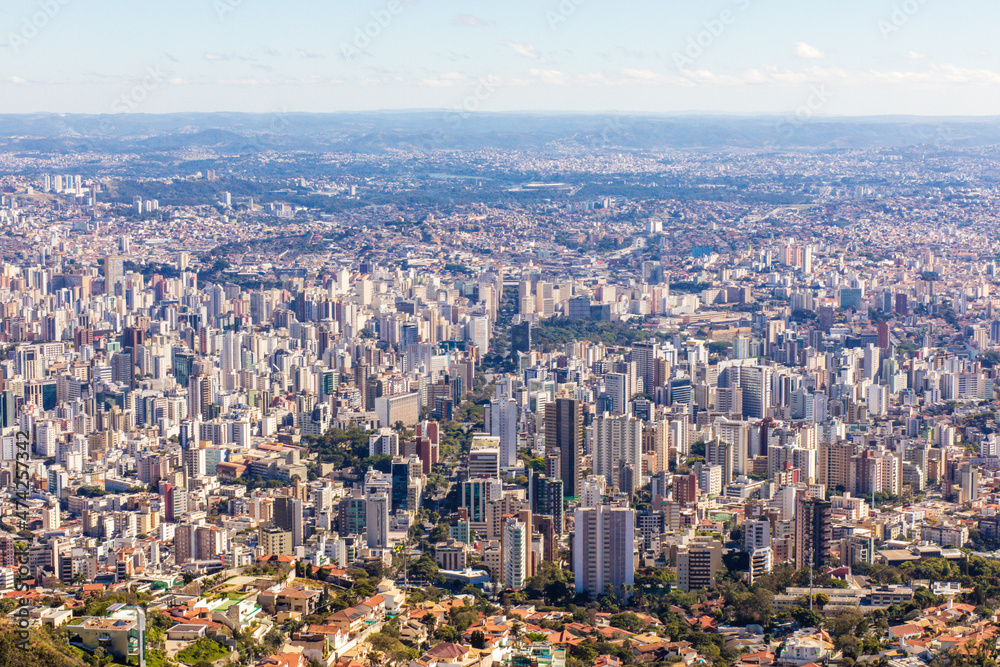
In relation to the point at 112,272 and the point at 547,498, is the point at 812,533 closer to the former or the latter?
the point at 547,498

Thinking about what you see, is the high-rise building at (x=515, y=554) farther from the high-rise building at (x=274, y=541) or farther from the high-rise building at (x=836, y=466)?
the high-rise building at (x=836, y=466)

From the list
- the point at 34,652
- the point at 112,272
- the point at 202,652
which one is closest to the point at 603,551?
Result: the point at 202,652

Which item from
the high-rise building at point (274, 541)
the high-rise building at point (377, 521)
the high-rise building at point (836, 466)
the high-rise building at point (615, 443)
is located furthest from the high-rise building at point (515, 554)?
the high-rise building at point (836, 466)

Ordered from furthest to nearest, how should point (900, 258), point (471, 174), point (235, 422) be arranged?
point (471, 174) < point (900, 258) < point (235, 422)

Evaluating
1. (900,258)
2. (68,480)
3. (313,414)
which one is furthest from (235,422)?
(900,258)

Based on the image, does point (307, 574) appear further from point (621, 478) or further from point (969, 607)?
point (621, 478)

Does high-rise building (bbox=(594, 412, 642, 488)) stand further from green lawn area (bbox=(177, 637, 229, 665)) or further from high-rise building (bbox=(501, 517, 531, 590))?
green lawn area (bbox=(177, 637, 229, 665))
